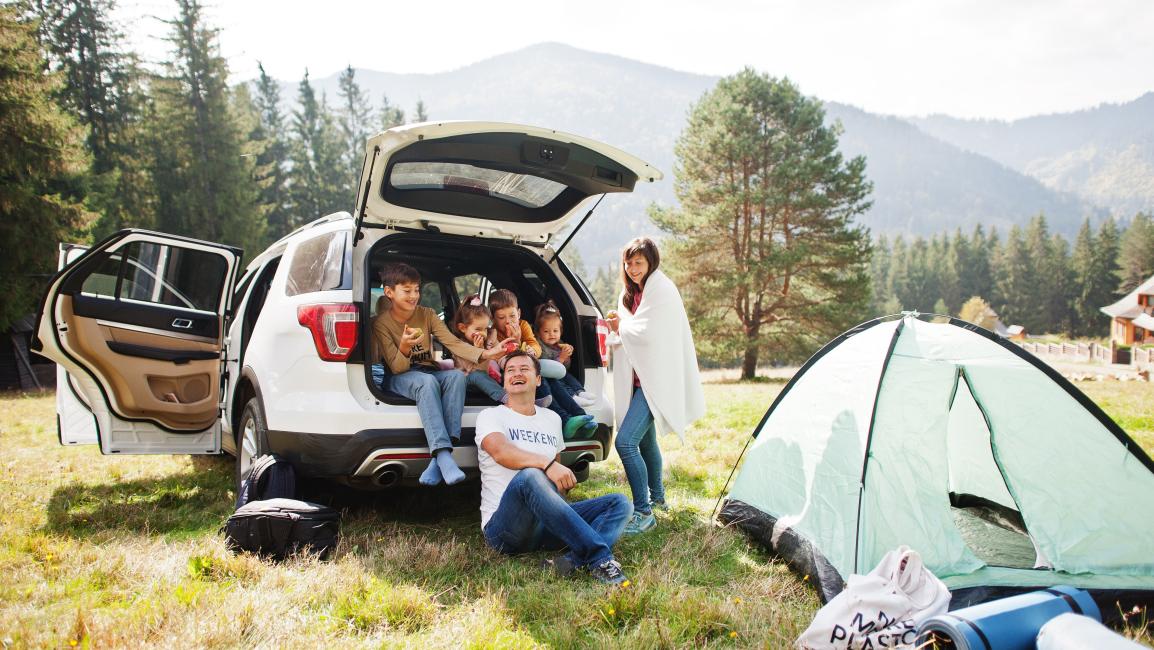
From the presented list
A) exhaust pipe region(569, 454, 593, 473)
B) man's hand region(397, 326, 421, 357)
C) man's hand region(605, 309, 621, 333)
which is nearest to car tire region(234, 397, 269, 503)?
man's hand region(397, 326, 421, 357)

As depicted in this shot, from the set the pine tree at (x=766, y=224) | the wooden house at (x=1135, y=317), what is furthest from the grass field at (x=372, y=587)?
the wooden house at (x=1135, y=317)

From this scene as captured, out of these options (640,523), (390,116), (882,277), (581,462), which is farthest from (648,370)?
(882,277)

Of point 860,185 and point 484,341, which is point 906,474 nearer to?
point 484,341

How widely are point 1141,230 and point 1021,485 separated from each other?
240 feet

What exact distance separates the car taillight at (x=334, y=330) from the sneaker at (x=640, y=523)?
6.08 ft

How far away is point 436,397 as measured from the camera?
135 inches

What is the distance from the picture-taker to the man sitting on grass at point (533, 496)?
306cm

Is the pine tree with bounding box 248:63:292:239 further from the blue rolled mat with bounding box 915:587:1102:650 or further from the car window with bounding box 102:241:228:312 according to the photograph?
the blue rolled mat with bounding box 915:587:1102:650

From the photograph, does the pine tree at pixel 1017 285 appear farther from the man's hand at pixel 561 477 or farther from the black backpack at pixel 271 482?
the black backpack at pixel 271 482

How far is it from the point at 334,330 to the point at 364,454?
63 centimetres

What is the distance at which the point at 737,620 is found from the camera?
2.59 m

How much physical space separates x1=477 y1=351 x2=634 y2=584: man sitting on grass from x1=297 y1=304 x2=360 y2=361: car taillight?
2.52 feet

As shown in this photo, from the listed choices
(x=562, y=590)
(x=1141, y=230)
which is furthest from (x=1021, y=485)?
(x=1141, y=230)

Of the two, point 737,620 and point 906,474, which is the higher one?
point 906,474
